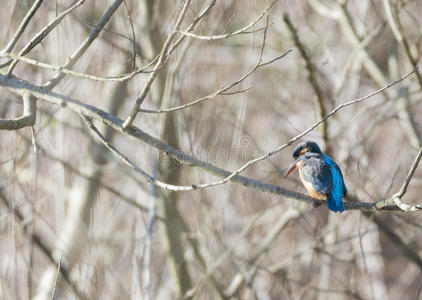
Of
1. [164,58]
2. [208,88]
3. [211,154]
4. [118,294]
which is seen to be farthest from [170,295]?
[164,58]

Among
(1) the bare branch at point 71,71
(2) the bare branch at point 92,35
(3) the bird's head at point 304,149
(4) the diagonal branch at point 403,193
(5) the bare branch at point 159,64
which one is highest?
(3) the bird's head at point 304,149

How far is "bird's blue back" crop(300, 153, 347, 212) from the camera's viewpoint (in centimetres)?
299

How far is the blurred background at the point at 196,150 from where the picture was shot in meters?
3.85

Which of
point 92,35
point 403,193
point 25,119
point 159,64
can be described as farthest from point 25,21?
point 403,193

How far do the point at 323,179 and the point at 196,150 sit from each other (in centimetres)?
102

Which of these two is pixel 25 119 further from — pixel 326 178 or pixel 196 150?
pixel 326 178

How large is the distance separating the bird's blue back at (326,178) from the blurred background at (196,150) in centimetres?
39

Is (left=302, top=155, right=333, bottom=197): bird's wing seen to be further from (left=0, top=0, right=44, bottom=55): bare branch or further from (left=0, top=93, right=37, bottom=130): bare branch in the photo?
(left=0, top=0, right=44, bottom=55): bare branch

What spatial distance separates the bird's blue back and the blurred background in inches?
15.4

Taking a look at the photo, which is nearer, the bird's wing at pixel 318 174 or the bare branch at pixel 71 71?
the bare branch at pixel 71 71

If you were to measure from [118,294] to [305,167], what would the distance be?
6.14ft

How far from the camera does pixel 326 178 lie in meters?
3.16

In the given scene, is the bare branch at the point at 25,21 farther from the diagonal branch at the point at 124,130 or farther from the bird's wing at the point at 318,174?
the bird's wing at the point at 318,174

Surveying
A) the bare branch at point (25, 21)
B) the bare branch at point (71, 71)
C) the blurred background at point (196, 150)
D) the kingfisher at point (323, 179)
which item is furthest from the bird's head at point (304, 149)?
the bare branch at point (25, 21)
